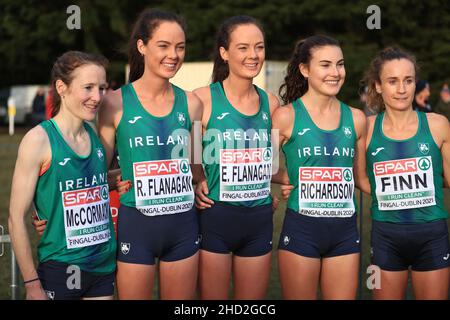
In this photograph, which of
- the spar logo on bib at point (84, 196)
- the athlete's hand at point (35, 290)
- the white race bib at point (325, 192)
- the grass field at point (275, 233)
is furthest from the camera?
the grass field at point (275, 233)

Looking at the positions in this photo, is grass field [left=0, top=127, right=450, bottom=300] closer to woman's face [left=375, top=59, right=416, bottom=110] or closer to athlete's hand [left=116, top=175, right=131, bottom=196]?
woman's face [left=375, top=59, right=416, bottom=110]

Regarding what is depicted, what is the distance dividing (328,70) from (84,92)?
157 centimetres

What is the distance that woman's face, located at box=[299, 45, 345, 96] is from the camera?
504 centimetres

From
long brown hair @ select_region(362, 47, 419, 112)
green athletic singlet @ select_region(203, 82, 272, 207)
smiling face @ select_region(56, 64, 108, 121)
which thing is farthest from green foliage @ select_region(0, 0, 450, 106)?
smiling face @ select_region(56, 64, 108, 121)

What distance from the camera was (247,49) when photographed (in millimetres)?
5008

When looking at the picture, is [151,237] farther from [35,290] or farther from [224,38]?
[224,38]

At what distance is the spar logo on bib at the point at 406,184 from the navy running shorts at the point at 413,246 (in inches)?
5.3

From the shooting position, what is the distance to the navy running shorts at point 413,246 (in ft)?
16.3

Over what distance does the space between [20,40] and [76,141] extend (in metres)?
33.1

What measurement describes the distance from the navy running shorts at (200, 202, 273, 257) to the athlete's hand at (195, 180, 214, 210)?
0.12ft

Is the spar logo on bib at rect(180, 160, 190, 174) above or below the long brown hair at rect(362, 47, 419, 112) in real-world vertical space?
below

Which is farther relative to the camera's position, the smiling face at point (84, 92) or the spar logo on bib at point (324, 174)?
the spar logo on bib at point (324, 174)

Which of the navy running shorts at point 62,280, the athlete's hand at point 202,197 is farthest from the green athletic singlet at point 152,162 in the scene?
the navy running shorts at point 62,280

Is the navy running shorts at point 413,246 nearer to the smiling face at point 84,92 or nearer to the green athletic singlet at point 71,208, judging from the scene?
the green athletic singlet at point 71,208
